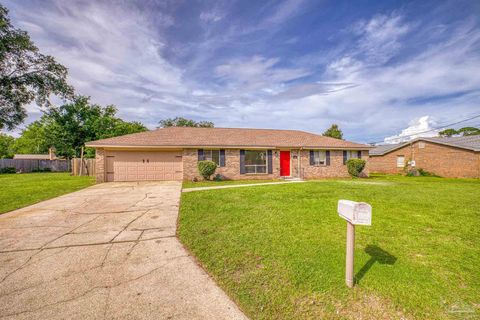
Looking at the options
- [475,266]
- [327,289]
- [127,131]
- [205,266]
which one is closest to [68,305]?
[205,266]

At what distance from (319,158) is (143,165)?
1286cm

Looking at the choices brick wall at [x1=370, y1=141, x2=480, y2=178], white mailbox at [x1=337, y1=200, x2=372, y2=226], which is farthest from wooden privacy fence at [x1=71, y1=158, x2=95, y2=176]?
brick wall at [x1=370, y1=141, x2=480, y2=178]

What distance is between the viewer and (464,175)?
1766cm

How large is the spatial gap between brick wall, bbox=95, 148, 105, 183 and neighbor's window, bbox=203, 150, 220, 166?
6.36 metres

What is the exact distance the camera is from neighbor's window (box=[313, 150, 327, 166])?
16.2 metres

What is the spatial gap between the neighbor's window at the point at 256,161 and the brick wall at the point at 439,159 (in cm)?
1659

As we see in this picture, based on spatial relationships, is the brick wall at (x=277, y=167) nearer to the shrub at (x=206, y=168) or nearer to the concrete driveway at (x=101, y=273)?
the shrub at (x=206, y=168)

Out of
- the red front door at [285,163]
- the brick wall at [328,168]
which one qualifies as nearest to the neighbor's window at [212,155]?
the red front door at [285,163]

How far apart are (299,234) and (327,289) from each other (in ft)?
5.64

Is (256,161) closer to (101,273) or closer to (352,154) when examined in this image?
(352,154)

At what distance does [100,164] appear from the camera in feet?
43.0

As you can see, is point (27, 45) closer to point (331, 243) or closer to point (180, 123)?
point (331, 243)

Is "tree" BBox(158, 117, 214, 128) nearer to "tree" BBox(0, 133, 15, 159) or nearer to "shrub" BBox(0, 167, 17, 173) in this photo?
"shrub" BBox(0, 167, 17, 173)

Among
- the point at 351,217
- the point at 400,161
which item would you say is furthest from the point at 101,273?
the point at 400,161
